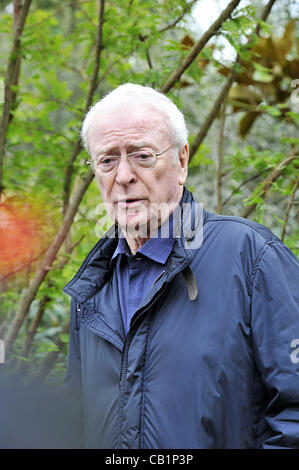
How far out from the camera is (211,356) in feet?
4.43

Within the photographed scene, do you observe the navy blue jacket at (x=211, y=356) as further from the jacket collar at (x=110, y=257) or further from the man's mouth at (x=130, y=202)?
the man's mouth at (x=130, y=202)

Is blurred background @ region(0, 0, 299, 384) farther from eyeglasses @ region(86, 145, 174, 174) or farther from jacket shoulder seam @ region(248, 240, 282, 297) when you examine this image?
jacket shoulder seam @ region(248, 240, 282, 297)

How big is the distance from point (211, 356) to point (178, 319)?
0.14 meters

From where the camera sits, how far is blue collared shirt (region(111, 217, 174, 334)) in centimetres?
160

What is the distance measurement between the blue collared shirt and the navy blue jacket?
0.27 feet

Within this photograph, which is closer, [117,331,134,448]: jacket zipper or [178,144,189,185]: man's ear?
[117,331,134,448]: jacket zipper

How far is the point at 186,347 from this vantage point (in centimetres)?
137

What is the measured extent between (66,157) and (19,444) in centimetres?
295

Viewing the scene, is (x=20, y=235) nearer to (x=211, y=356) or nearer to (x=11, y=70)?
(x=11, y=70)

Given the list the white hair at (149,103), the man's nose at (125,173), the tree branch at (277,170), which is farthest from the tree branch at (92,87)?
the man's nose at (125,173)

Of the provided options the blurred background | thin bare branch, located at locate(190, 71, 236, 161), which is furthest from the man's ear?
thin bare branch, located at locate(190, 71, 236, 161)

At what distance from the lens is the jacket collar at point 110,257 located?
4.82ft

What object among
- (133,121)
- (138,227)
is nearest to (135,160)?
(133,121)
